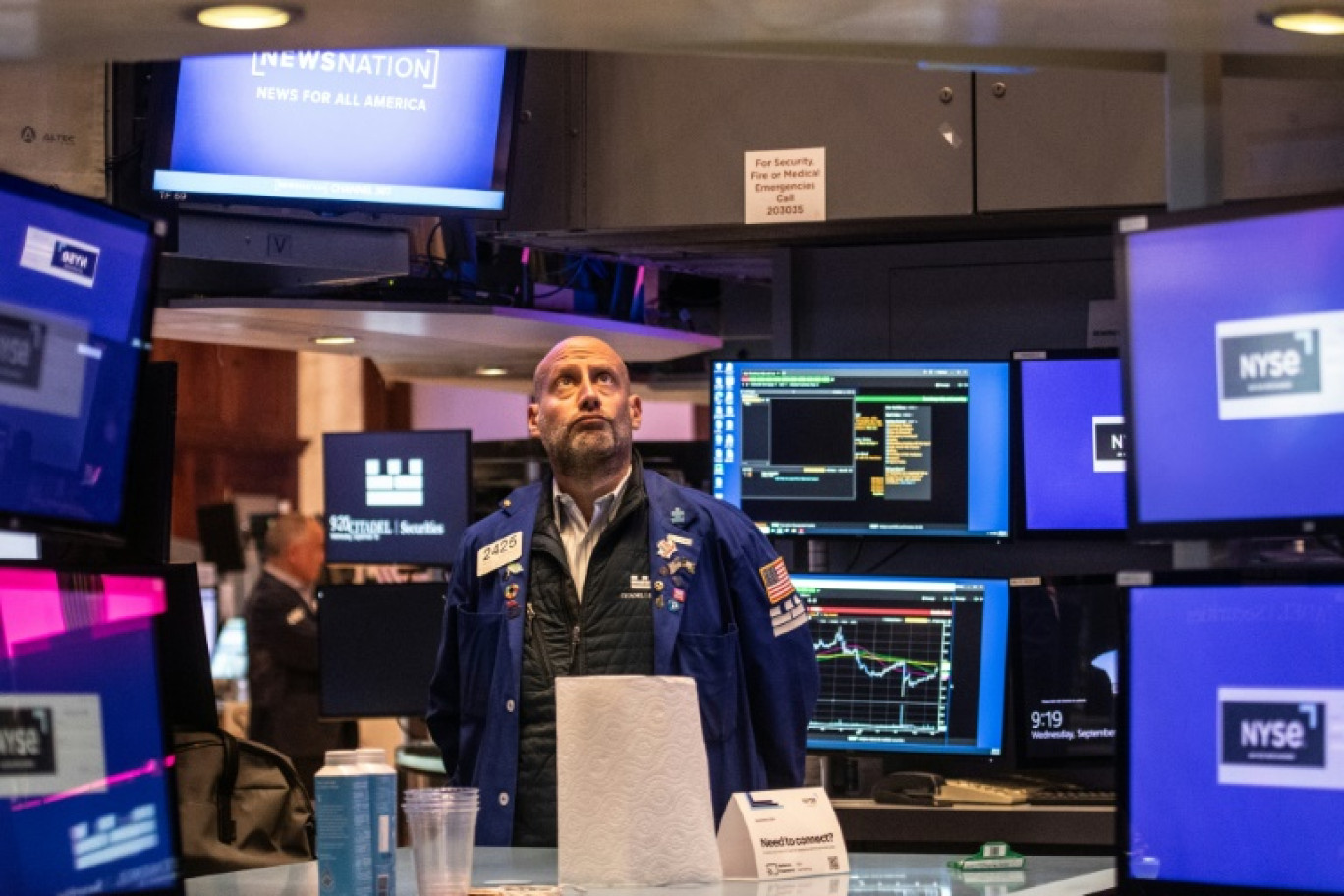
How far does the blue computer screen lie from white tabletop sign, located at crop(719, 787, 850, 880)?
1.77 meters

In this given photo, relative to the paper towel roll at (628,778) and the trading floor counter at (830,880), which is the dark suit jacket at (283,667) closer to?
the trading floor counter at (830,880)

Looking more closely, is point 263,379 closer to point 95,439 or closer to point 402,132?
point 402,132

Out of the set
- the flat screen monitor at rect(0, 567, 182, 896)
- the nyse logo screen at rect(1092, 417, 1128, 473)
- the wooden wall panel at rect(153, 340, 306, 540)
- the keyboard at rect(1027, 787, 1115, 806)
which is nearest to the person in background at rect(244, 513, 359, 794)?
the wooden wall panel at rect(153, 340, 306, 540)

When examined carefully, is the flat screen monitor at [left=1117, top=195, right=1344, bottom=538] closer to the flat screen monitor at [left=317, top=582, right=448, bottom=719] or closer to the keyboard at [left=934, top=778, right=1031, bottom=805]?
the keyboard at [left=934, top=778, right=1031, bottom=805]

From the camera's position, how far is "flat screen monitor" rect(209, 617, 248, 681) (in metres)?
8.74

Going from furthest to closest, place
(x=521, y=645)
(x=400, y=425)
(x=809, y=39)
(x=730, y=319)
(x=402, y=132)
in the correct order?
(x=400, y=425) → (x=730, y=319) → (x=402, y=132) → (x=521, y=645) → (x=809, y=39)

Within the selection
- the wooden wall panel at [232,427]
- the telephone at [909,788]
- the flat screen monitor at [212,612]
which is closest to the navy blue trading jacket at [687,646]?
the telephone at [909,788]

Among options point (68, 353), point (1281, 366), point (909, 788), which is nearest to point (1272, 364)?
point (1281, 366)

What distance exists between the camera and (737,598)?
12.1 feet

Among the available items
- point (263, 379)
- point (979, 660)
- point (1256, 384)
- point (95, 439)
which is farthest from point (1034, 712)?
point (263, 379)

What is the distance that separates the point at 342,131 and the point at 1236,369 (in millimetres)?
3086

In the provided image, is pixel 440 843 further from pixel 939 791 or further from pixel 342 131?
pixel 342 131

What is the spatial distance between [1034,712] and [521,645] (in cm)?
118

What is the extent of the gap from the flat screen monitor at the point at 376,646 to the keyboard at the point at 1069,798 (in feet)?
6.31
